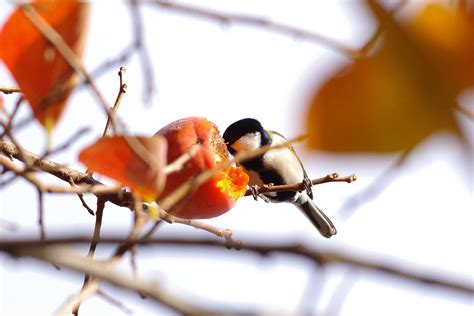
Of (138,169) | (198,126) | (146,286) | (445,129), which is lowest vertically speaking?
(146,286)

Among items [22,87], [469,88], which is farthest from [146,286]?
[22,87]

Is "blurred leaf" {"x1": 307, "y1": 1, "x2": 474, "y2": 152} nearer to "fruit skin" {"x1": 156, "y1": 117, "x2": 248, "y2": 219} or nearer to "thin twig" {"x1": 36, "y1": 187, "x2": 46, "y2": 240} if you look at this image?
"thin twig" {"x1": 36, "y1": 187, "x2": 46, "y2": 240}

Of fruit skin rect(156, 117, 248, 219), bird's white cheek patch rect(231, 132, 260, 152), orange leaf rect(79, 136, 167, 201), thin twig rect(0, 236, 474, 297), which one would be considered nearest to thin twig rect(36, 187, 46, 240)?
orange leaf rect(79, 136, 167, 201)

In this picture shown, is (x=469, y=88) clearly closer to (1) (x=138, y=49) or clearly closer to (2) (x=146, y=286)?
(2) (x=146, y=286)

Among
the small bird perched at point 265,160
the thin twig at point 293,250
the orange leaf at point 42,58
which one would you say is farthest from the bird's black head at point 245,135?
the thin twig at point 293,250

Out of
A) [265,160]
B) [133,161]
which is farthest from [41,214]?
[265,160]

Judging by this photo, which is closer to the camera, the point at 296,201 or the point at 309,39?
the point at 309,39

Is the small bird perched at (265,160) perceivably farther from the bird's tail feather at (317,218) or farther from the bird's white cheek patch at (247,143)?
the bird's tail feather at (317,218)
